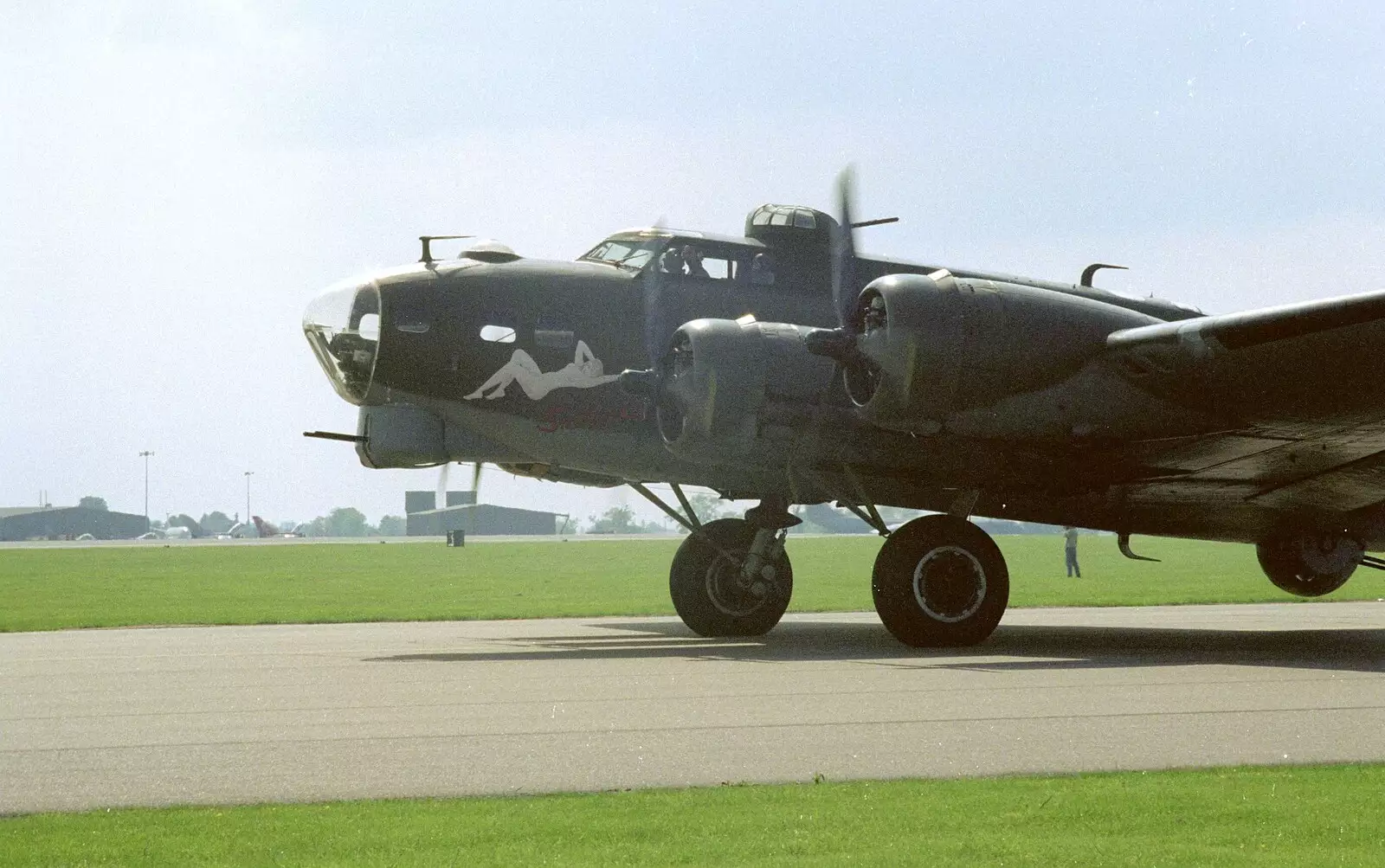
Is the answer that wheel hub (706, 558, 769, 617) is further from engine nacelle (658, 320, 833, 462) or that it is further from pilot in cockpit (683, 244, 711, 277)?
pilot in cockpit (683, 244, 711, 277)

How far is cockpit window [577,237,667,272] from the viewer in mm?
18672

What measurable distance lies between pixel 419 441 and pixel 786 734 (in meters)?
8.94

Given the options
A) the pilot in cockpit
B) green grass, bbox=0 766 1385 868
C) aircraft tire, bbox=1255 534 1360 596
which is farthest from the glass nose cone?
aircraft tire, bbox=1255 534 1360 596

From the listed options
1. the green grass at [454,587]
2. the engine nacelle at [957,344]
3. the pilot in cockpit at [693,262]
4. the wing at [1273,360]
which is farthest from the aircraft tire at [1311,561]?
the green grass at [454,587]

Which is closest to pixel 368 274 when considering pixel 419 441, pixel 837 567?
pixel 419 441

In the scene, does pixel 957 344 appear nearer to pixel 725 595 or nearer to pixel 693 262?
pixel 693 262

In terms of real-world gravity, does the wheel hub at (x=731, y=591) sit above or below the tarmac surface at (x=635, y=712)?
above

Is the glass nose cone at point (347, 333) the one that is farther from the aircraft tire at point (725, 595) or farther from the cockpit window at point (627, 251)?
the aircraft tire at point (725, 595)

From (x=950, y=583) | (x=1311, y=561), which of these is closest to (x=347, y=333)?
(x=950, y=583)

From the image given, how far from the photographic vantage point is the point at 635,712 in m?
11.3

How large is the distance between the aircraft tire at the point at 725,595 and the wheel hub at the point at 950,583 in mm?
3058

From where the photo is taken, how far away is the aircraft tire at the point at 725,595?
19.7 metres

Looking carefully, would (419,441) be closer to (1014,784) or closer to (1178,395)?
(1178,395)

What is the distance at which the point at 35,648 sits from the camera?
18.6m
